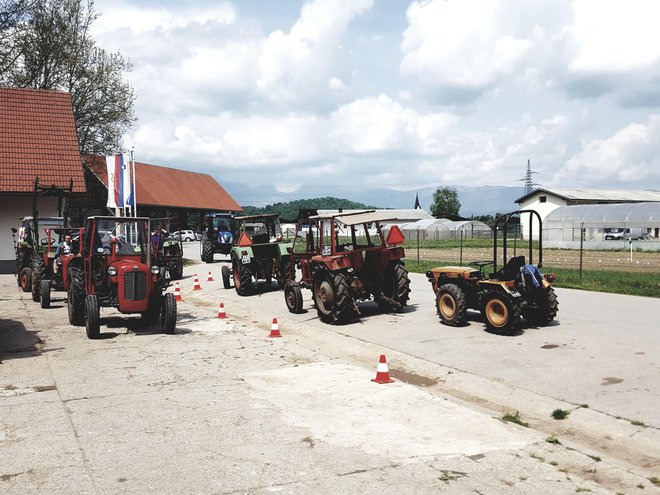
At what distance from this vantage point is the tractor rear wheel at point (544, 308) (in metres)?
10.7

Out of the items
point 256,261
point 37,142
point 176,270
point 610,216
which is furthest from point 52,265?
point 610,216

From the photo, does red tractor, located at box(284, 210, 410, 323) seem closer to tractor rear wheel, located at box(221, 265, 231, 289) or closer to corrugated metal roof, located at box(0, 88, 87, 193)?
tractor rear wheel, located at box(221, 265, 231, 289)

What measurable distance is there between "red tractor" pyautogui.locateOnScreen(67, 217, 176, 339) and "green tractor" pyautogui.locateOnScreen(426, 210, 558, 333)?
203 inches

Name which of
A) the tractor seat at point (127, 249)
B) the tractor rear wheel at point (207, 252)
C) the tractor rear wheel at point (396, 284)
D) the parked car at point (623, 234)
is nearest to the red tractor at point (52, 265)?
the tractor seat at point (127, 249)

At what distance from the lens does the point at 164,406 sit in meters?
6.86

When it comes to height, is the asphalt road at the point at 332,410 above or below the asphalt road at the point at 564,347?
below

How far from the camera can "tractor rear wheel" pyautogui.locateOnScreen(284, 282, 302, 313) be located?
13.7m

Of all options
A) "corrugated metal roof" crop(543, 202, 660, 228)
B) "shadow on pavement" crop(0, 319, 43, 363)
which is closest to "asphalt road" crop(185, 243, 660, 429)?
"shadow on pavement" crop(0, 319, 43, 363)

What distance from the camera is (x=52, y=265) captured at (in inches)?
688

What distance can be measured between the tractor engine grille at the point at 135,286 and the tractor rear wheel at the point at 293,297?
3.62 m

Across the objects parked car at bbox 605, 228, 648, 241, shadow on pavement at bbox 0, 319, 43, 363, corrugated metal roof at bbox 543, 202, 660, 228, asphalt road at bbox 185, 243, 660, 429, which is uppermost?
corrugated metal roof at bbox 543, 202, 660, 228

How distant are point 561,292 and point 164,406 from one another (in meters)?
11.8

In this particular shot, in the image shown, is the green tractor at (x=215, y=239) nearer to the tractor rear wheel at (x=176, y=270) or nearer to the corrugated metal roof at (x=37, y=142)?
the corrugated metal roof at (x=37, y=142)

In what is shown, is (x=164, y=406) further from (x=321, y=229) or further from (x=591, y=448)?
(x=321, y=229)
